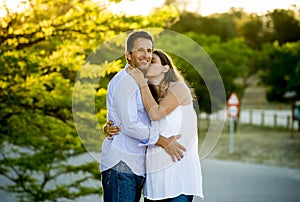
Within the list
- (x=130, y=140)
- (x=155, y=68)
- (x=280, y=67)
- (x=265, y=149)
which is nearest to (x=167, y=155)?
(x=130, y=140)

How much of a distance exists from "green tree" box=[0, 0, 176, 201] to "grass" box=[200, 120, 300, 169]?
34.5 ft

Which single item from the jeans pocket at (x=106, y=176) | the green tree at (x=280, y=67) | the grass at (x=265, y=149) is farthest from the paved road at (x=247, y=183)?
the jeans pocket at (x=106, y=176)

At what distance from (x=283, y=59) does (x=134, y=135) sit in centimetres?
2206

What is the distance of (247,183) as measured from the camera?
47.3ft

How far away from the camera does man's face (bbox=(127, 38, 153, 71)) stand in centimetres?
289

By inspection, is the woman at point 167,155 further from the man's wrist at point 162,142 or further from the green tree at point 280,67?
the green tree at point 280,67

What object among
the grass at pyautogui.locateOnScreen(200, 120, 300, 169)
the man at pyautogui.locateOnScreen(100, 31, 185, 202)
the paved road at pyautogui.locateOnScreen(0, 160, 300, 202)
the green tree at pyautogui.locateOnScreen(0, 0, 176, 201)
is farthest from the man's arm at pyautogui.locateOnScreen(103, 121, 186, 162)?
the grass at pyautogui.locateOnScreen(200, 120, 300, 169)

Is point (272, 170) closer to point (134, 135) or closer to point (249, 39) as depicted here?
point (134, 135)

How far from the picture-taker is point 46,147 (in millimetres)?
7750

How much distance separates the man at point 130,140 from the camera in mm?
2820

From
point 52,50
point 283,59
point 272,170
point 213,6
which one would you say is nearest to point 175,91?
point 52,50

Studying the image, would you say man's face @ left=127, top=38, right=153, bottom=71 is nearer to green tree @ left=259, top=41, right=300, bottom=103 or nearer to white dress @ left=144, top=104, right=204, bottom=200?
white dress @ left=144, top=104, right=204, bottom=200

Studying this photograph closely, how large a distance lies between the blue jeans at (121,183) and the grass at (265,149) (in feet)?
46.5

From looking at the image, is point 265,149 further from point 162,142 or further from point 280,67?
point 162,142
